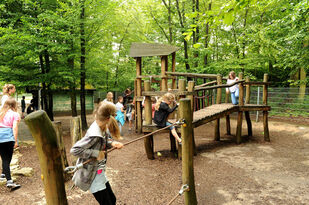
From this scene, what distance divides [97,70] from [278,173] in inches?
352

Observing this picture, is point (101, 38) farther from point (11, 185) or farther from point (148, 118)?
point (11, 185)

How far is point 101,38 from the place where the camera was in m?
9.88

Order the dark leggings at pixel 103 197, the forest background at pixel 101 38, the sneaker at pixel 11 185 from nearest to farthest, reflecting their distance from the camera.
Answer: the dark leggings at pixel 103 197 < the sneaker at pixel 11 185 < the forest background at pixel 101 38

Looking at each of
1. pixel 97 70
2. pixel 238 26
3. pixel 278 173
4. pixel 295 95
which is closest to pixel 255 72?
pixel 238 26

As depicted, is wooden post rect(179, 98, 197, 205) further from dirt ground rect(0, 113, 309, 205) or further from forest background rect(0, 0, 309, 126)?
forest background rect(0, 0, 309, 126)

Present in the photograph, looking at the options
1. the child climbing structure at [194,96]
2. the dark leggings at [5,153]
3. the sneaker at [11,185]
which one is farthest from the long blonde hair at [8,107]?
the child climbing structure at [194,96]

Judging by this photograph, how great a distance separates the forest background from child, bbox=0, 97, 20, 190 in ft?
11.9

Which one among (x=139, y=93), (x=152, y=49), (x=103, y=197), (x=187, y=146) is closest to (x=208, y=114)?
(x=187, y=146)

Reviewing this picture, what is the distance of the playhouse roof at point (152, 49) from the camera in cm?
845

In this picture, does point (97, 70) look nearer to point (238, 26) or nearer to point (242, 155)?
point (242, 155)

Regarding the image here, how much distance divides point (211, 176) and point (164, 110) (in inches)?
70.6

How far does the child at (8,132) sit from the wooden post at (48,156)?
282 cm

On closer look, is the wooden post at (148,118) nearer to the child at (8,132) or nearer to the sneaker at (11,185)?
the child at (8,132)

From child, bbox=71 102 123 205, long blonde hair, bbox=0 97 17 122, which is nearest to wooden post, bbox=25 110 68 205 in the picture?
child, bbox=71 102 123 205
